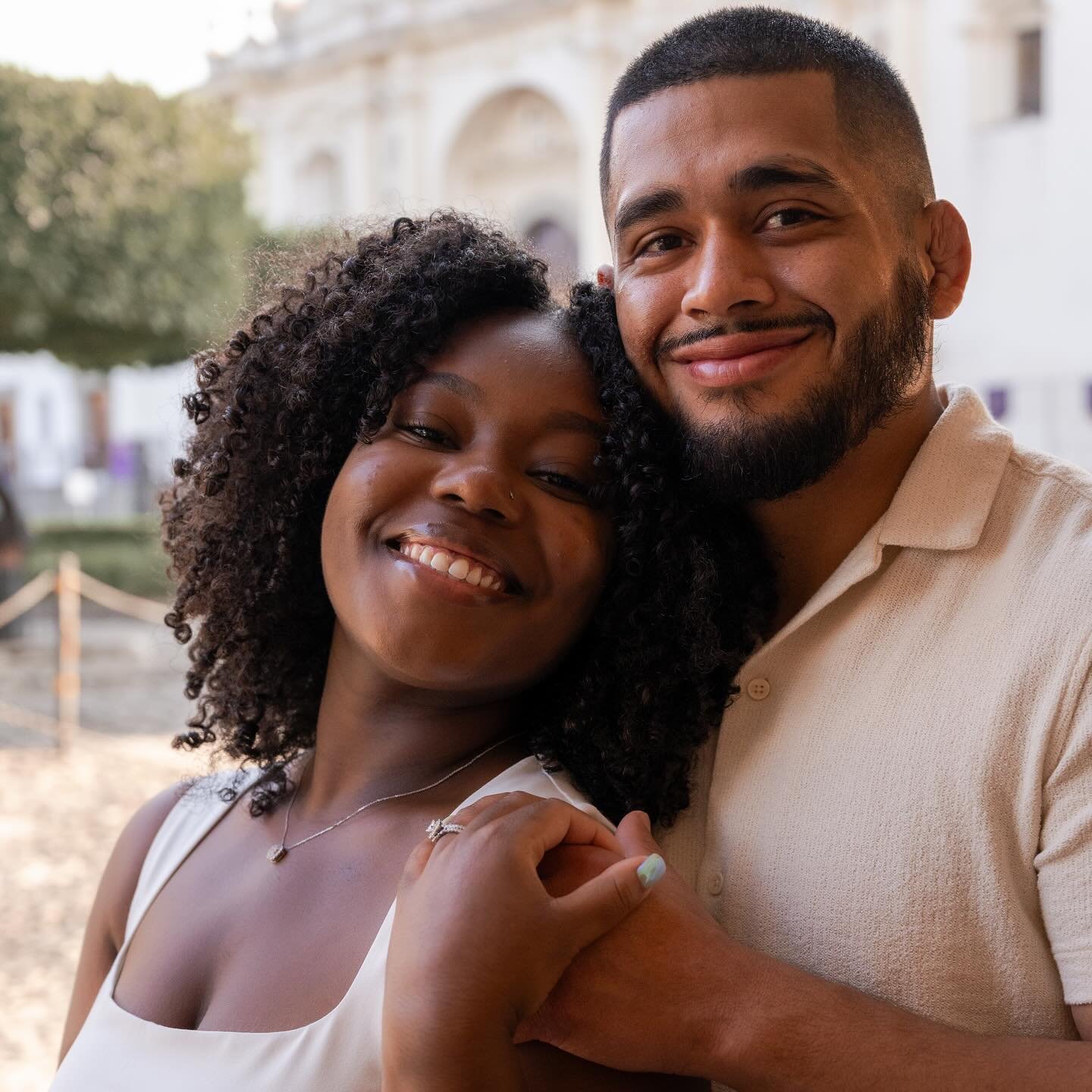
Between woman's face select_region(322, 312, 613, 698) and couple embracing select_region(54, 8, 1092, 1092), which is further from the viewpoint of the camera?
woman's face select_region(322, 312, 613, 698)

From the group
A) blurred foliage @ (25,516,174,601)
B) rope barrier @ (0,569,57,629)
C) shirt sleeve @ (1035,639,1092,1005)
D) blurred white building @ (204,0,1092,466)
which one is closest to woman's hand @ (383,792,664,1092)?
shirt sleeve @ (1035,639,1092,1005)

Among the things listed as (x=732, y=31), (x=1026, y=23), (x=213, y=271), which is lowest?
(x=732, y=31)

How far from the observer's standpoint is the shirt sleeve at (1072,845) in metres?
1.71

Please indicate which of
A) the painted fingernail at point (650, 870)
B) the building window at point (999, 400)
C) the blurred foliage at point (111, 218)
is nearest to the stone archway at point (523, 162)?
the blurred foliage at point (111, 218)

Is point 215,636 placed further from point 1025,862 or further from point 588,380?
point 1025,862

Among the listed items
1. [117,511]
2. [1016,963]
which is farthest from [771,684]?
[117,511]

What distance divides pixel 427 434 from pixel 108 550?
15.8 m

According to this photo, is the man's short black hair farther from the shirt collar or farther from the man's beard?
the shirt collar

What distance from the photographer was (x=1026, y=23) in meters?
14.9

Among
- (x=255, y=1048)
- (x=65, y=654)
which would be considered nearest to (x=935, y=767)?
(x=255, y=1048)

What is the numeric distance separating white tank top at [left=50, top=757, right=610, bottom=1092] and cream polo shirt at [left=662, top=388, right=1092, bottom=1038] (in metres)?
0.28

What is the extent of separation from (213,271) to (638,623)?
544 inches

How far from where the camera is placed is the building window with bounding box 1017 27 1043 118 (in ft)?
48.7

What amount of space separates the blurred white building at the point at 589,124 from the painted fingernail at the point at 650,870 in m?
1.26
